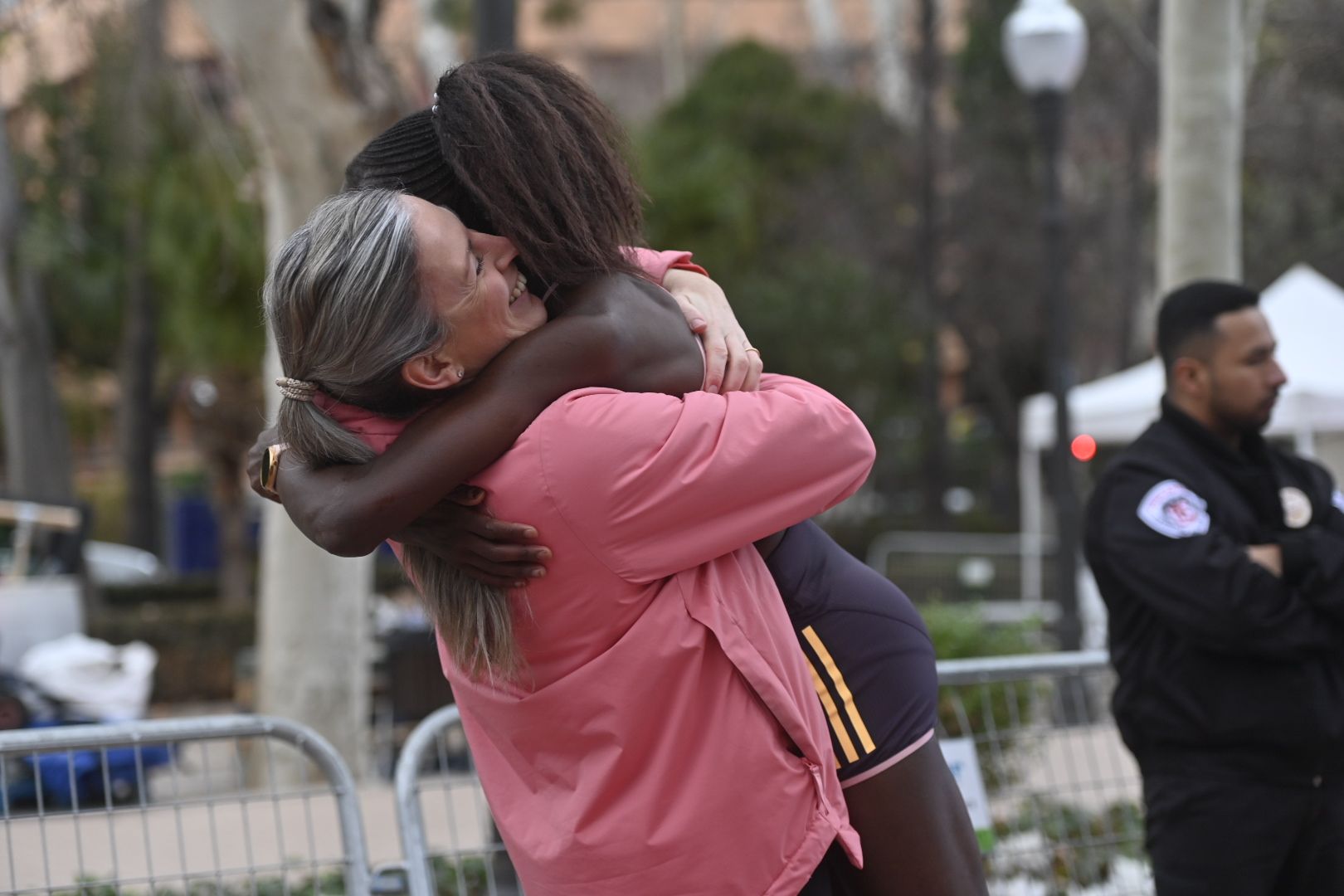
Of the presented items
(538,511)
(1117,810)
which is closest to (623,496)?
(538,511)

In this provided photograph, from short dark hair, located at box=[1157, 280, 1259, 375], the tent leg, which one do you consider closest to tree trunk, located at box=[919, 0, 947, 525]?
the tent leg

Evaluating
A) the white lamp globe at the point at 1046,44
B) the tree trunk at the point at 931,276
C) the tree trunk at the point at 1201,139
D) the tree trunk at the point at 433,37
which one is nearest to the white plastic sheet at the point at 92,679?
the tree trunk at the point at 1201,139

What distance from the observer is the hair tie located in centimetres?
194

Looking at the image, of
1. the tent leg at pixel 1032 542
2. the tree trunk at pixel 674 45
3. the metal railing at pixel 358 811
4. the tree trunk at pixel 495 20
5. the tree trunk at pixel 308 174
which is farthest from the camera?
the tree trunk at pixel 674 45

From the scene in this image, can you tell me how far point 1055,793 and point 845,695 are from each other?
228 cm

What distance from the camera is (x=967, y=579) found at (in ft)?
50.2

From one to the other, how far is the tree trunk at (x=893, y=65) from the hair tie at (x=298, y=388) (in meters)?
21.9

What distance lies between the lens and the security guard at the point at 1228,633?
3057mm

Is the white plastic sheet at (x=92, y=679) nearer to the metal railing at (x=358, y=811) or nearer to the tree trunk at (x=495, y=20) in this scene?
the metal railing at (x=358, y=811)

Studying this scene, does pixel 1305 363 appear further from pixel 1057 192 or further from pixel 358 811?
pixel 358 811

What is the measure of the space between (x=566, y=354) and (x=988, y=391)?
72.4 ft

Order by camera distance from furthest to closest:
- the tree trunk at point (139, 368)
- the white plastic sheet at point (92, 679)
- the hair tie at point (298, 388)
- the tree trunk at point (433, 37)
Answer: the tree trunk at point (433, 37), the tree trunk at point (139, 368), the white plastic sheet at point (92, 679), the hair tie at point (298, 388)

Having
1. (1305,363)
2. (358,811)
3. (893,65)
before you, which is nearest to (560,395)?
(358,811)

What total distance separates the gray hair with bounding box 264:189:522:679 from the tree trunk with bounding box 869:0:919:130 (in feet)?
72.0
